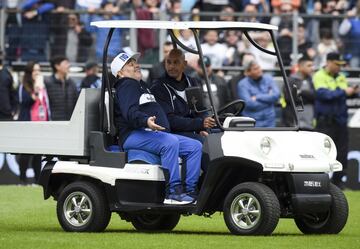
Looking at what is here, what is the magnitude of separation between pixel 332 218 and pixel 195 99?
6.09 feet

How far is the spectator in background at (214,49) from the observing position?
23.6 metres

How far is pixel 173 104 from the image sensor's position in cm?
1360

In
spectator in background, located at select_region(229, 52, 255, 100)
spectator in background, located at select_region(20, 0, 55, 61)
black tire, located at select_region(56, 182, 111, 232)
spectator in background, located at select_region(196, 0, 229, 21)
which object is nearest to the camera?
black tire, located at select_region(56, 182, 111, 232)

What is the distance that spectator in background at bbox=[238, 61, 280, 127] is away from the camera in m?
21.2

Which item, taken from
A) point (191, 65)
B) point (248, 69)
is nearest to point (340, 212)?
point (248, 69)

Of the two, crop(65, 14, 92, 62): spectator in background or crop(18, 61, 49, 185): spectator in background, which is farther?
crop(65, 14, 92, 62): spectator in background

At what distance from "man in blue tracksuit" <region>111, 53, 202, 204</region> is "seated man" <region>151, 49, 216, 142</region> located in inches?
8.8

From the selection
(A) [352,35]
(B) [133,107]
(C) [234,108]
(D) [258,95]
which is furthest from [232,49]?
(B) [133,107]

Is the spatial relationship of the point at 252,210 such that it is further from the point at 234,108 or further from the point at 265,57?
the point at 265,57

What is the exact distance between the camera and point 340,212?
43.3 ft

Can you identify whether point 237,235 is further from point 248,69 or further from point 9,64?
point 9,64

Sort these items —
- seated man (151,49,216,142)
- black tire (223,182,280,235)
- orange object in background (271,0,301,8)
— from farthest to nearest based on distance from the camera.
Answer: orange object in background (271,0,301,8)
seated man (151,49,216,142)
black tire (223,182,280,235)

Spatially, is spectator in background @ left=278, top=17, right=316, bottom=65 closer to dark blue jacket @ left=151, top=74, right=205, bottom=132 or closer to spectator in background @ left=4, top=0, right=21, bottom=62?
spectator in background @ left=4, top=0, right=21, bottom=62

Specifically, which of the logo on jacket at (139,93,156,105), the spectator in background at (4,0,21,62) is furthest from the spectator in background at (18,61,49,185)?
the logo on jacket at (139,93,156,105)
